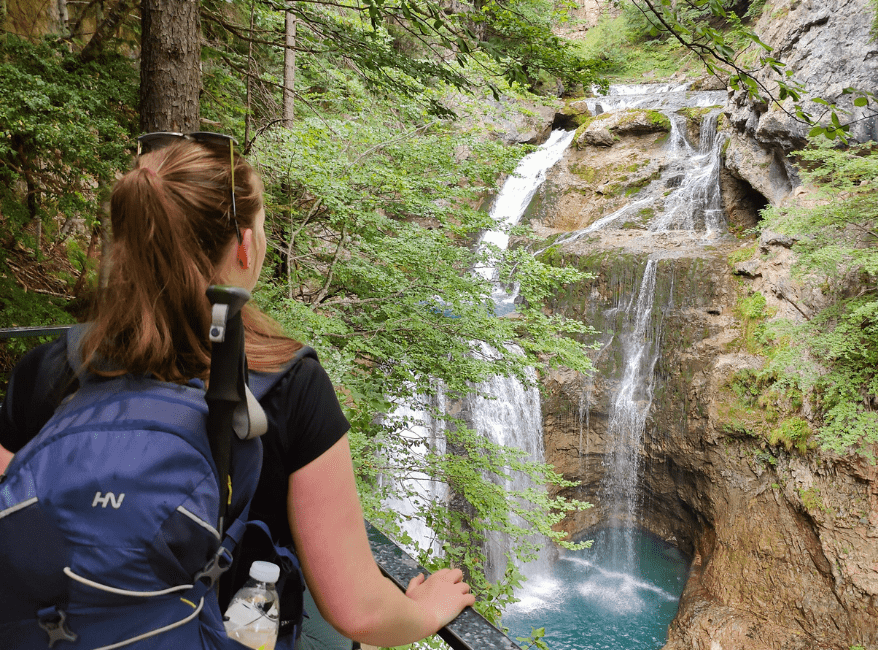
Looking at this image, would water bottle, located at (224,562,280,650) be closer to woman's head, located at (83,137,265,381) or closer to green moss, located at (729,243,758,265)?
woman's head, located at (83,137,265,381)

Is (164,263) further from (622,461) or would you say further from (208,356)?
(622,461)

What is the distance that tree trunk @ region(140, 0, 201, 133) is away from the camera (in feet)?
8.63

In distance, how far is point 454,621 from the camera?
3.18ft

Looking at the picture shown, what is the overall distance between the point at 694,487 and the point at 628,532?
1.90 meters

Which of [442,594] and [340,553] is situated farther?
[442,594]

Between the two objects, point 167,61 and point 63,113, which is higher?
point 167,61

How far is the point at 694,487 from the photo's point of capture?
11039 millimetres

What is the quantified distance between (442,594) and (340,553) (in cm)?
28

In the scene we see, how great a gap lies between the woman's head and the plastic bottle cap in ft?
0.92

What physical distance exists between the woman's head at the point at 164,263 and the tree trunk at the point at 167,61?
2.23 meters

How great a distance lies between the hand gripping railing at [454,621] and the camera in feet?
3.01

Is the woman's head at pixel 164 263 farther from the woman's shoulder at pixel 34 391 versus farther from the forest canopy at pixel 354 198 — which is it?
the forest canopy at pixel 354 198

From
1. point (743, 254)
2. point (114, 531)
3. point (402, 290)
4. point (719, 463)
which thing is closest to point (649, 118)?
point (743, 254)

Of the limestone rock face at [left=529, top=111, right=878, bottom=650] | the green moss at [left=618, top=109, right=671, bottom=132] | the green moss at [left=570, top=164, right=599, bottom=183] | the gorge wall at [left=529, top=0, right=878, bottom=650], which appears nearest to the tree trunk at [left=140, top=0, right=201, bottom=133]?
the limestone rock face at [left=529, top=111, right=878, bottom=650]
